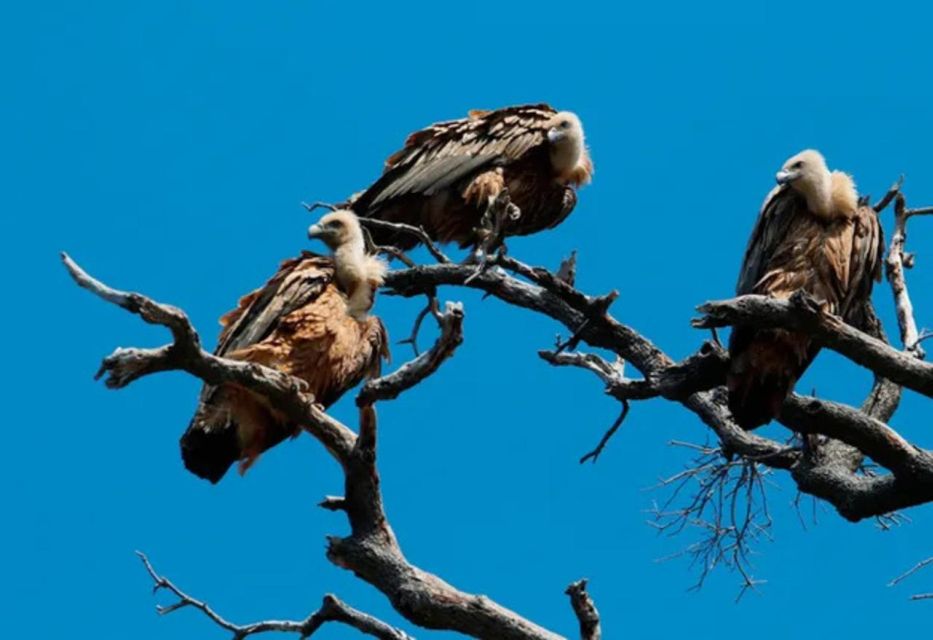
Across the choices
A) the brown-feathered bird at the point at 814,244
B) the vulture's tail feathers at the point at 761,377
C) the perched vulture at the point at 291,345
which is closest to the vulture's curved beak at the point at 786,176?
the brown-feathered bird at the point at 814,244

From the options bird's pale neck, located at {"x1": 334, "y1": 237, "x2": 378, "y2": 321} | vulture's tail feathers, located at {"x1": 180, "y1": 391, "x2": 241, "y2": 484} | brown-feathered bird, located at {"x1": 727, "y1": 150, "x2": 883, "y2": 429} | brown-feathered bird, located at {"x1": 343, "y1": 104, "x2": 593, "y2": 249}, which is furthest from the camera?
brown-feathered bird, located at {"x1": 343, "y1": 104, "x2": 593, "y2": 249}

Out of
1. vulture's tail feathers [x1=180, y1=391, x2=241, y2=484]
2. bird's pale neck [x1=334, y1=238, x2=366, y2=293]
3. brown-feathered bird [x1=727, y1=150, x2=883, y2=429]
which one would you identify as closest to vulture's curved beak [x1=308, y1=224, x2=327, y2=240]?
bird's pale neck [x1=334, y1=238, x2=366, y2=293]

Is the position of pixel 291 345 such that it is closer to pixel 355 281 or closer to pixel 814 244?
pixel 355 281

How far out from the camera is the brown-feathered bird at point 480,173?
33.6ft

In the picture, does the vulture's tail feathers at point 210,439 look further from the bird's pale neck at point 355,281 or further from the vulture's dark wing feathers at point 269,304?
the bird's pale neck at point 355,281

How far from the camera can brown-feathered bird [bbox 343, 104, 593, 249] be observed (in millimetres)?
10250

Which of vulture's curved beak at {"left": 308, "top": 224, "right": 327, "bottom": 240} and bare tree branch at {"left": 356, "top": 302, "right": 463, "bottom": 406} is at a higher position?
vulture's curved beak at {"left": 308, "top": 224, "right": 327, "bottom": 240}

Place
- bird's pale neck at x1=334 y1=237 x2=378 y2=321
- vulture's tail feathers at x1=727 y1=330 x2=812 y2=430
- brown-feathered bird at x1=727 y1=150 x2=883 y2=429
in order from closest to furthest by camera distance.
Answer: vulture's tail feathers at x1=727 y1=330 x2=812 y2=430
brown-feathered bird at x1=727 y1=150 x2=883 y2=429
bird's pale neck at x1=334 y1=237 x2=378 y2=321

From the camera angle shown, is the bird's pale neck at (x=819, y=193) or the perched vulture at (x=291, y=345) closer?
the perched vulture at (x=291, y=345)

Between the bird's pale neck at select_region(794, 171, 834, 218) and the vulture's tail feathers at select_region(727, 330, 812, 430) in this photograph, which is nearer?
the vulture's tail feathers at select_region(727, 330, 812, 430)

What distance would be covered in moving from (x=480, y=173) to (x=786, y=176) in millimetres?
2541

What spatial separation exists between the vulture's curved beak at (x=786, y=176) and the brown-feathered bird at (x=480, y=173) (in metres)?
2.30

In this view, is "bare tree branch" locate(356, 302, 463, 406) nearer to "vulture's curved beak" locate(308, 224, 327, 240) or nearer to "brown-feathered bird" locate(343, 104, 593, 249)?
"vulture's curved beak" locate(308, 224, 327, 240)

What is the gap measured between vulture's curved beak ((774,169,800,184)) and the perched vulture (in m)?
1.94
